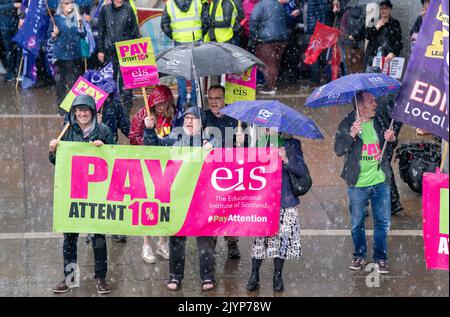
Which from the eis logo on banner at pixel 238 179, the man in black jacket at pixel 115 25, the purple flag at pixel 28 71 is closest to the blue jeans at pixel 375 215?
the eis logo on banner at pixel 238 179

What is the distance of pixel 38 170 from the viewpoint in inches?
535

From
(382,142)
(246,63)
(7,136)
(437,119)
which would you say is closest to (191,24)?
(7,136)

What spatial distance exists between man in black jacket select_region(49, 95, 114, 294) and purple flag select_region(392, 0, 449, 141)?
281cm

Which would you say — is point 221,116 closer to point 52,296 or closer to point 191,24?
point 52,296

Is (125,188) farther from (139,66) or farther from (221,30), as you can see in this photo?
(221,30)

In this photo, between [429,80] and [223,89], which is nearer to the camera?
[429,80]

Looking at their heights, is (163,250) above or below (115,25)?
below

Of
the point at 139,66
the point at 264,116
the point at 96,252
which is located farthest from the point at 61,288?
the point at 264,116

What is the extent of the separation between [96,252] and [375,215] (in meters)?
2.73

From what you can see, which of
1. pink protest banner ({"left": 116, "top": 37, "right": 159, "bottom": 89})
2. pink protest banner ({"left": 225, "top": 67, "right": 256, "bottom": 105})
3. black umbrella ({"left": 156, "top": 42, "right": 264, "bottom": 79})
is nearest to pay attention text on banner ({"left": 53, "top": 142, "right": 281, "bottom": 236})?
pink protest banner ({"left": 116, "top": 37, "right": 159, "bottom": 89})

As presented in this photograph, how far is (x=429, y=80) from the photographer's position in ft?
29.4

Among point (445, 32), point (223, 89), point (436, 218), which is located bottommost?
point (436, 218)

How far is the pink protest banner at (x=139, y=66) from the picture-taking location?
1038 cm

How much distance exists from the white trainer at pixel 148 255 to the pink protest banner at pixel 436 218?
3316mm
